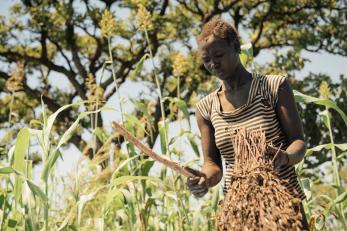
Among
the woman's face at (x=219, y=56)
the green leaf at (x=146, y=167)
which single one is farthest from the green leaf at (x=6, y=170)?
the green leaf at (x=146, y=167)

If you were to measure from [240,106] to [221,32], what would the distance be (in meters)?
0.26

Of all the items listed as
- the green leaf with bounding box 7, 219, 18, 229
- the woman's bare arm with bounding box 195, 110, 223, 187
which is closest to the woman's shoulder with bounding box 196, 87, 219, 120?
the woman's bare arm with bounding box 195, 110, 223, 187

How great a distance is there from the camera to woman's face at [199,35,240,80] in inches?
77.5

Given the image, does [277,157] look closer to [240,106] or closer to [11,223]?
[240,106]

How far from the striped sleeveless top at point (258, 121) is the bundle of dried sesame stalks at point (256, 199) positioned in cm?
25

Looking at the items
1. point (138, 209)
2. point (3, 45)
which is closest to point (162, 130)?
point (138, 209)

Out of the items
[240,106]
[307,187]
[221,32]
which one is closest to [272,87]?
[240,106]

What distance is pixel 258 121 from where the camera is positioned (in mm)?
1993

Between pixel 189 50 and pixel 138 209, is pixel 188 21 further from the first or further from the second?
pixel 138 209

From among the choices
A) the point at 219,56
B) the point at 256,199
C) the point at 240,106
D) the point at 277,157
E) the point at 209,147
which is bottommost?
the point at 256,199

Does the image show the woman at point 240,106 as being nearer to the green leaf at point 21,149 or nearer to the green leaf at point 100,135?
the green leaf at point 21,149

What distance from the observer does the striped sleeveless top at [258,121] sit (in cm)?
199

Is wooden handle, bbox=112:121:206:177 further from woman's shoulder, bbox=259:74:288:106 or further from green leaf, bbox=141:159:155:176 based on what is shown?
green leaf, bbox=141:159:155:176

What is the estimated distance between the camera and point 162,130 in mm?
2963
